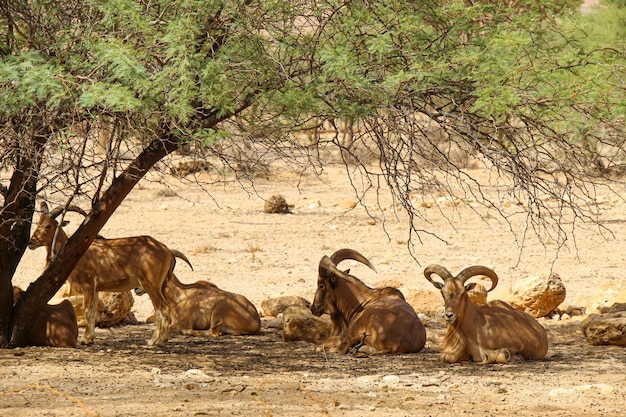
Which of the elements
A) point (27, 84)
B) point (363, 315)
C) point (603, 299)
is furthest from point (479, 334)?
point (27, 84)

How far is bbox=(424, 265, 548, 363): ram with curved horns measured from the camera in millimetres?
10359

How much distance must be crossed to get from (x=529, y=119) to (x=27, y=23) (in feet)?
15.0

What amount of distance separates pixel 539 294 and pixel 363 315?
125 inches

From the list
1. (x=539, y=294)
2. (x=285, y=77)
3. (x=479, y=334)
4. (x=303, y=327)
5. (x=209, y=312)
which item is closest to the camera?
(x=285, y=77)

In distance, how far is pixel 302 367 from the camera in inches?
399

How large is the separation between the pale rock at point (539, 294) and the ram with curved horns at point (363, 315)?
7.49 ft

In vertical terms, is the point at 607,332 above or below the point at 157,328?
below

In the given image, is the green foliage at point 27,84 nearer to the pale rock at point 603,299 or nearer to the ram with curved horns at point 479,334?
the ram with curved horns at point 479,334

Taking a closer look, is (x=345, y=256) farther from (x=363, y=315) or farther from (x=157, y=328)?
(x=157, y=328)

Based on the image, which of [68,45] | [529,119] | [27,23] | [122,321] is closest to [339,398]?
[529,119]

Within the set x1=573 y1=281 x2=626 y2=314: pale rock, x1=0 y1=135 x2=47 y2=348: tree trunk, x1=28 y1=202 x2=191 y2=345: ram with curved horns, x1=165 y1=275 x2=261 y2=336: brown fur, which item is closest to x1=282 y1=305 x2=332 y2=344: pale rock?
x1=165 y1=275 x2=261 y2=336: brown fur

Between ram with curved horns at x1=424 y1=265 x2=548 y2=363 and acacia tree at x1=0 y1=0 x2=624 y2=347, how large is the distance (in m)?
1.45

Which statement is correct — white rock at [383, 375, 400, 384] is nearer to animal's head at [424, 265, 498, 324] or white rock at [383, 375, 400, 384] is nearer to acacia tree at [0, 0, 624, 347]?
animal's head at [424, 265, 498, 324]

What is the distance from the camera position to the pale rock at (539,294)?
13.3m
